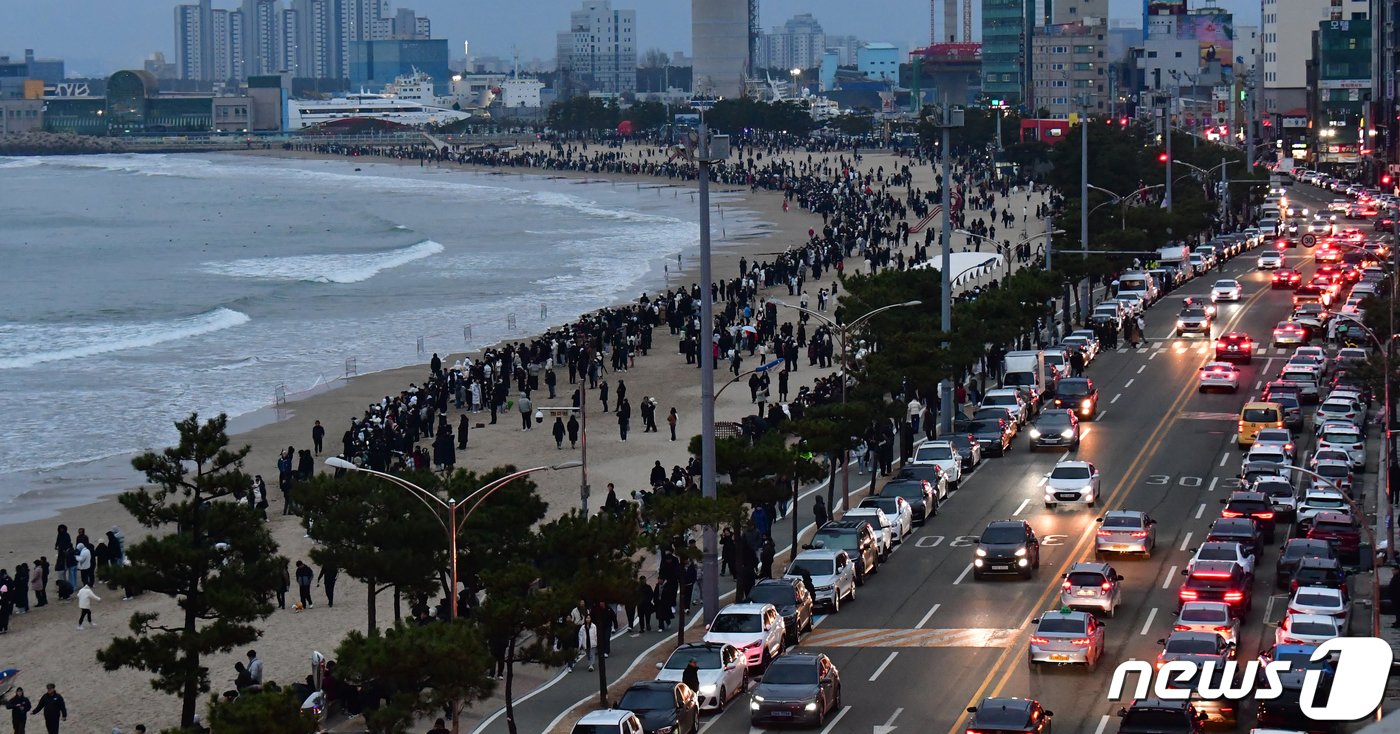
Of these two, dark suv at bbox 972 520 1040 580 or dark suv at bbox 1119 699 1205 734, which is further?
dark suv at bbox 972 520 1040 580

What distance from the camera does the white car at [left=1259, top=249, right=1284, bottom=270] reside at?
88.9 meters

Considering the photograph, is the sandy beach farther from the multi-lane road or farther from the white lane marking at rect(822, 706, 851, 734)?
→ the multi-lane road

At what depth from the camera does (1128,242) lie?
84.2 metres

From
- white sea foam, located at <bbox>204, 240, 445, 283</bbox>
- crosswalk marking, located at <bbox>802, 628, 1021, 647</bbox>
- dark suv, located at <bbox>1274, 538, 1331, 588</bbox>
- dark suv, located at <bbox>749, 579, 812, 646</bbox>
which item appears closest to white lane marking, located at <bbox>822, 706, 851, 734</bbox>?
dark suv, located at <bbox>749, 579, 812, 646</bbox>

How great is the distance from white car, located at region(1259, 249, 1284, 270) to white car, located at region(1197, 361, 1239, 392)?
1149 inches

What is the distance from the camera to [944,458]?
4809 cm

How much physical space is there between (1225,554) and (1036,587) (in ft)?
11.9

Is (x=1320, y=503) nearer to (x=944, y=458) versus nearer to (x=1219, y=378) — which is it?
(x=944, y=458)

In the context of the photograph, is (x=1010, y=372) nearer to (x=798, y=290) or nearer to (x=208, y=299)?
(x=798, y=290)

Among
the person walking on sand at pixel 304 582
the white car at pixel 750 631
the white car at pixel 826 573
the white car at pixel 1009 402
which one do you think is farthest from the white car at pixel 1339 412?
the person walking on sand at pixel 304 582

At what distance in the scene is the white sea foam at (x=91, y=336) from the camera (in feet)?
272

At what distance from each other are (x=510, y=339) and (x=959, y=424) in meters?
30.8

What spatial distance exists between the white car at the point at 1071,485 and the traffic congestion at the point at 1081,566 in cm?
6

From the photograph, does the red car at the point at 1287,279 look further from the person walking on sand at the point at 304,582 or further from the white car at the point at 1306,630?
the person walking on sand at the point at 304,582
